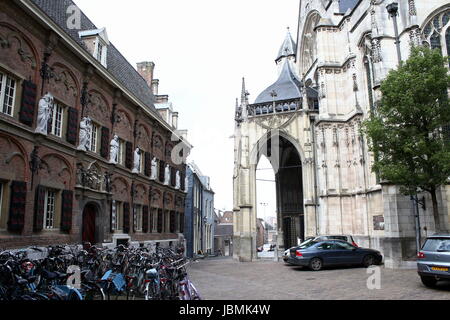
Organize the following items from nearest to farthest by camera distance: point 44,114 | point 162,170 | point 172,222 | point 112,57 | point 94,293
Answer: point 94,293, point 44,114, point 112,57, point 162,170, point 172,222

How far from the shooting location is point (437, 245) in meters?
9.16

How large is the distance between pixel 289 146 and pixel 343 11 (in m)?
11.4

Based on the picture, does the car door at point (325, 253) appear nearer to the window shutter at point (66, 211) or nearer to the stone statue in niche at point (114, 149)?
the window shutter at point (66, 211)

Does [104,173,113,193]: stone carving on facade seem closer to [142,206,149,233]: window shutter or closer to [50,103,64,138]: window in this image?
[50,103,64,138]: window

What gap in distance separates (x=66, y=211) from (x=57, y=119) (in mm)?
3412

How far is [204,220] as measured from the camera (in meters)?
41.2

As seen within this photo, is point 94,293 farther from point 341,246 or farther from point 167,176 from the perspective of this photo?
point 167,176

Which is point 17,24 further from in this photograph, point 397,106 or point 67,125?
point 397,106

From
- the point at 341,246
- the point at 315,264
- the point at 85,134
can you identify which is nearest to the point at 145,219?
the point at 85,134

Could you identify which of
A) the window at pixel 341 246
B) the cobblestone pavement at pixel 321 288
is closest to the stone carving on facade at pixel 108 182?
the cobblestone pavement at pixel 321 288

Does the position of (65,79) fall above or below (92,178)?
above

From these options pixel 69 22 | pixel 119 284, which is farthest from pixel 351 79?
pixel 119 284

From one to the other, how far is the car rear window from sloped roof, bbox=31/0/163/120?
44.8 ft

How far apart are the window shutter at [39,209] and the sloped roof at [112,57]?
19.7ft
